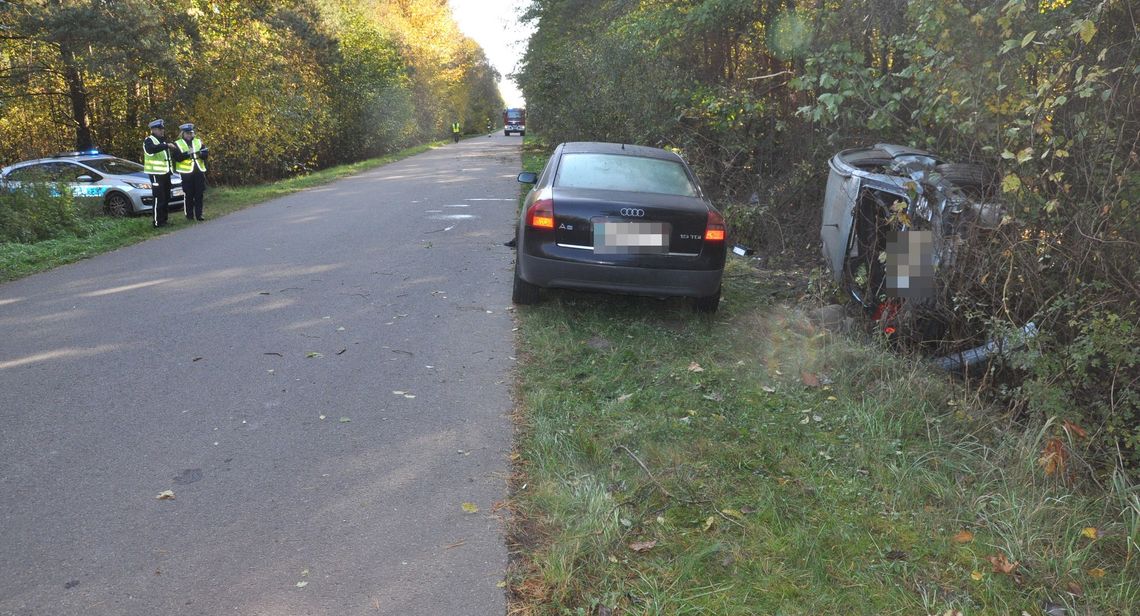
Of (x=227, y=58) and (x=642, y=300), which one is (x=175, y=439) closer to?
(x=642, y=300)

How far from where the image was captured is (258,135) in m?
22.5

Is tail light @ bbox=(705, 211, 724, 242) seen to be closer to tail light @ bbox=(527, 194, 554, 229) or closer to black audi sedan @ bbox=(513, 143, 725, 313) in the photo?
black audi sedan @ bbox=(513, 143, 725, 313)

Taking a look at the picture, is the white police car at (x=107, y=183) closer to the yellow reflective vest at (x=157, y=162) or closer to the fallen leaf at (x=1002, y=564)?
the yellow reflective vest at (x=157, y=162)

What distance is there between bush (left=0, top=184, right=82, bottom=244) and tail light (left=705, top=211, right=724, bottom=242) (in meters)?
9.53

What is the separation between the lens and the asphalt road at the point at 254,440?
10.6 feet

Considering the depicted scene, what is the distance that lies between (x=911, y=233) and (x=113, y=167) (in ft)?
50.3

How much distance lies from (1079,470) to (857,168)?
3.77m

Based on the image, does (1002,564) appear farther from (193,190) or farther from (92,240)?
(193,190)

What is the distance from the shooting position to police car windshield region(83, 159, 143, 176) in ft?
51.0

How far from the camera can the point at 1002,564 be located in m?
3.27

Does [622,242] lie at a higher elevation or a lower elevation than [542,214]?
lower

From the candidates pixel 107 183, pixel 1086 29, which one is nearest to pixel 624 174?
pixel 1086 29

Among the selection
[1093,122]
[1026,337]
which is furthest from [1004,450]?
[1093,122]

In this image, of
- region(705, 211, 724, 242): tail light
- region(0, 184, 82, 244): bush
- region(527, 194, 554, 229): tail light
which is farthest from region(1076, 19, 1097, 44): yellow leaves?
region(0, 184, 82, 244): bush
